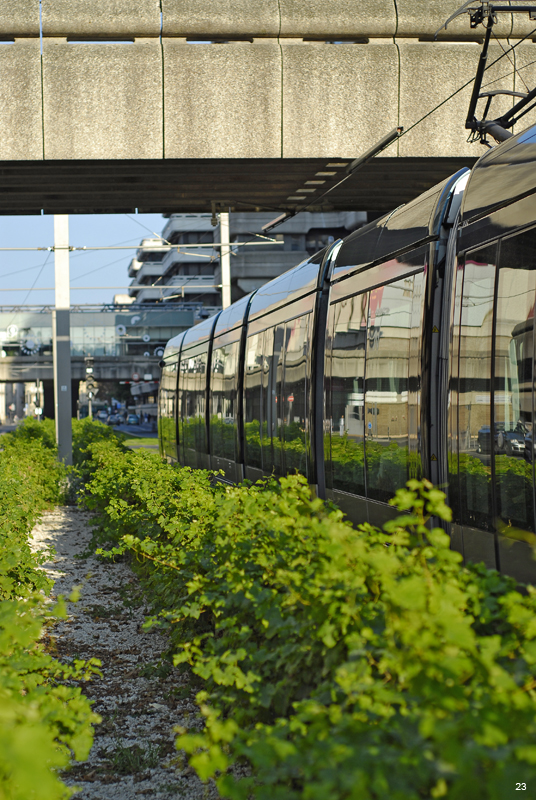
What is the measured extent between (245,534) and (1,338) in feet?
214

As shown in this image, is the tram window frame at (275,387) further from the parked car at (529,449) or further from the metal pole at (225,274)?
the metal pole at (225,274)

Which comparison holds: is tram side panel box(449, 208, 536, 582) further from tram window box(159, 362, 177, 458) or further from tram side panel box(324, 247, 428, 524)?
tram window box(159, 362, 177, 458)

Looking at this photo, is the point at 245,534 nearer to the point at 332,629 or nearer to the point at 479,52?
the point at 332,629

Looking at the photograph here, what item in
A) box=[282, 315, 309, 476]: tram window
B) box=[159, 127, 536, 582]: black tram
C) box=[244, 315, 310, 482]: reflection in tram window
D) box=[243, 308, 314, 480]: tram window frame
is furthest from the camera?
box=[244, 315, 310, 482]: reflection in tram window

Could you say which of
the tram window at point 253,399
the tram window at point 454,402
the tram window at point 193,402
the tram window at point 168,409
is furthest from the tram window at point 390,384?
the tram window at point 168,409

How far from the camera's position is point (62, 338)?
2098 cm

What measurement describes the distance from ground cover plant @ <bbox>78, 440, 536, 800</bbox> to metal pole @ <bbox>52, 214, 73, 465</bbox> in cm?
1618

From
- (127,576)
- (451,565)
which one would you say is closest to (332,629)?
(451,565)

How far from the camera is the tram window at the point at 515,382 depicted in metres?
5.26

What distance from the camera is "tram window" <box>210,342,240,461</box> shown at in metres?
14.4

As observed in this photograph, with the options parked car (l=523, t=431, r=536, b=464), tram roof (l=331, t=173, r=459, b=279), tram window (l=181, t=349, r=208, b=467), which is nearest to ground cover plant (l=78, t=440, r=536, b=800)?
parked car (l=523, t=431, r=536, b=464)

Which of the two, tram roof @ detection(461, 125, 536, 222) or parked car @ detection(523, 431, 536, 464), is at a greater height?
tram roof @ detection(461, 125, 536, 222)

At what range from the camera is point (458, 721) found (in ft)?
6.77

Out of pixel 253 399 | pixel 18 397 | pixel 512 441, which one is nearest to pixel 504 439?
pixel 512 441
